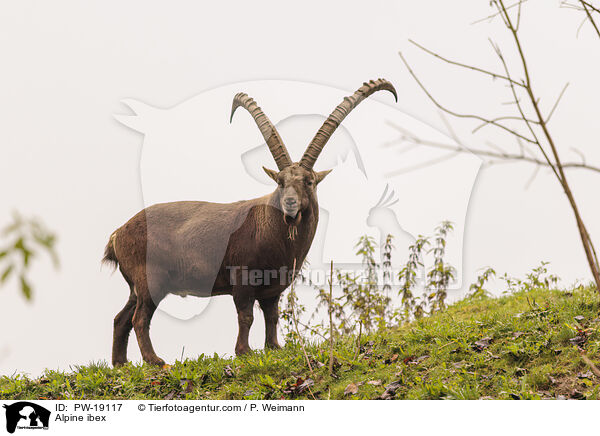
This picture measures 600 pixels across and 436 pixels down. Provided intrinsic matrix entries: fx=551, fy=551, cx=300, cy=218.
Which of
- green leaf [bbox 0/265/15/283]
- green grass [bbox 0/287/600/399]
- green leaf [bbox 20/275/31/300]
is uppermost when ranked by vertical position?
green leaf [bbox 0/265/15/283]

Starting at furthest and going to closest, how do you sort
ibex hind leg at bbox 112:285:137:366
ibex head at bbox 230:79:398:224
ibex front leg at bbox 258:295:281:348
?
ibex hind leg at bbox 112:285:137:366
ibex front leg at bbox 258:295:281:348
ibex head at bbox 230:79:398:224

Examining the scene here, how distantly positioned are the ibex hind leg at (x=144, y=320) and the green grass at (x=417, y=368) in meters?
0.37

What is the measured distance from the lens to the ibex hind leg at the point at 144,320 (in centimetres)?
637

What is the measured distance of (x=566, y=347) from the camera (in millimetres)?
4539

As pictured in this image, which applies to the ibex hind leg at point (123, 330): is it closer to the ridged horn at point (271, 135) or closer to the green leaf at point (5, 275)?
the ridged horn at point (271, 135)

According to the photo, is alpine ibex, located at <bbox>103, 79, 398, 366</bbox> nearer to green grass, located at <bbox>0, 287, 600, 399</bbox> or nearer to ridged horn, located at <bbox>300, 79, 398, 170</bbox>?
ridged horn, located at <bbox>300, 79, 398, 170</bbox>

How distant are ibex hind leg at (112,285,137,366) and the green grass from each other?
0.73m

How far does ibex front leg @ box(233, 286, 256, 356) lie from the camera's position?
602 cm
